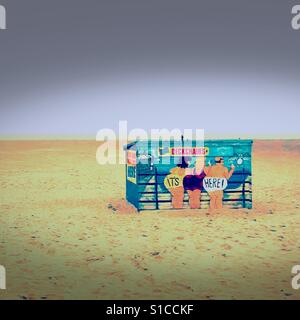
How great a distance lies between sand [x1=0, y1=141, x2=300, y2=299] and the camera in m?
4.58

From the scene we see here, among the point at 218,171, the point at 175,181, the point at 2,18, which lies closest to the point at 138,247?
the point at 175,181

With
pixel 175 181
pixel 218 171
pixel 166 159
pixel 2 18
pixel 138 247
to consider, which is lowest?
pixel 138 247

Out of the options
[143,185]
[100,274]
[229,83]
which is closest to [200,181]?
[143,185]

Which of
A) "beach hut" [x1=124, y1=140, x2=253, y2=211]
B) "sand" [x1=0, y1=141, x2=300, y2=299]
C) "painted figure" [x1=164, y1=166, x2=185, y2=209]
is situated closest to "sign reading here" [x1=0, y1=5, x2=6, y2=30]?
"beach hut" [x1=124, y1=140, x2=253, y2=211]

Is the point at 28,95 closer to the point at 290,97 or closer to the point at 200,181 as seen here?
the point at 200,181

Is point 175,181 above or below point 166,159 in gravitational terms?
below

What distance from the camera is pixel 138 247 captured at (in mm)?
5871

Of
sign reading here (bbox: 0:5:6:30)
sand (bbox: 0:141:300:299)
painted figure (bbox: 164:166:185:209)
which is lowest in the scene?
sand (bbox: 0:141:300:299)

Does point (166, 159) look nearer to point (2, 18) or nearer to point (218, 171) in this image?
point (218, 171)

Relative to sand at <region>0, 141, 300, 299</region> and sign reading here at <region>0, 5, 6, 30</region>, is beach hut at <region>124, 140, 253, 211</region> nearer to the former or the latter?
sand at <region>0, 141, 300, 299</region>

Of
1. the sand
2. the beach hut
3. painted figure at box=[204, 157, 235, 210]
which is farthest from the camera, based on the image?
painted figure at box=[204, 157, 235, 210]

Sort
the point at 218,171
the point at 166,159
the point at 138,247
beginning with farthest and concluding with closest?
the point at 218,171 → the point at 166,159 → the point at 138,247

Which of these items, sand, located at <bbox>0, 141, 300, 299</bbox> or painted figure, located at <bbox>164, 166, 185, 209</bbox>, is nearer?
sand, located at <bbox>0, 141, 300, 299</bbox>

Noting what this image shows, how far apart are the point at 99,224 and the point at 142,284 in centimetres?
249
